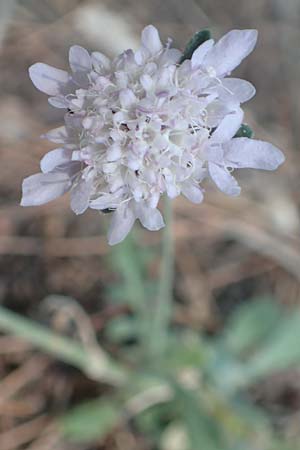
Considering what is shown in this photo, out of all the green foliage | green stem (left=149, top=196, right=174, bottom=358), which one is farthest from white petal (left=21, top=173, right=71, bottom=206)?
the green foliage

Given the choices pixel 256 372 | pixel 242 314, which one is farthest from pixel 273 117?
pixel 256 372

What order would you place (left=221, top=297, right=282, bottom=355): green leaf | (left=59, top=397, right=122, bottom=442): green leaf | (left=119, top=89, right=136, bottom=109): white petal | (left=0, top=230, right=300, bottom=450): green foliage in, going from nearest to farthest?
(left=119, top=89, right=136, bottom=109): white petal → (left=0, top=230, right=300, bottom=450): green foliage → (left=59, top=397, right=122, bottom=442): green leaf → (left=221, top=297, right=282, bottom=355): green leaf

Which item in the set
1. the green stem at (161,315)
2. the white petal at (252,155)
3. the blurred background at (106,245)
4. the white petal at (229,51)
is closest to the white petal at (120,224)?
the white petal at (252,155)

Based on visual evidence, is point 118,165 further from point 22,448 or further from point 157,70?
point 22,448

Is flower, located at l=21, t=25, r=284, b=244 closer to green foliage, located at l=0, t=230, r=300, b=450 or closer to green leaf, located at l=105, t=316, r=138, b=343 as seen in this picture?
green foliage, located at l=0, t=230, r=300, b=450

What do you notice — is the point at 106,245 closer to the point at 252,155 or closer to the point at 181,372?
the point at 181,372

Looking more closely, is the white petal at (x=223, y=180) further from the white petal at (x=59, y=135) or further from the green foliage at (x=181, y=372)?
the green foliage at (x=181, y=372)
